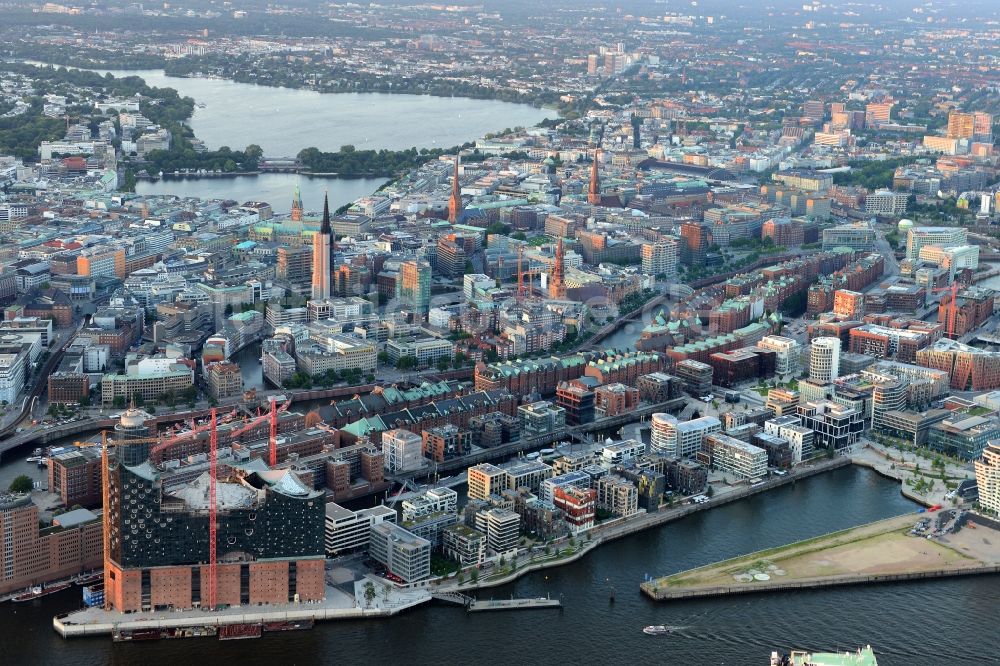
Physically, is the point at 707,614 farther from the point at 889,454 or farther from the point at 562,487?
the point at 889,454

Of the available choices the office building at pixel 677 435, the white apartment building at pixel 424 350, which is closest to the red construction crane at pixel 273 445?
the office building at pixel 677 435

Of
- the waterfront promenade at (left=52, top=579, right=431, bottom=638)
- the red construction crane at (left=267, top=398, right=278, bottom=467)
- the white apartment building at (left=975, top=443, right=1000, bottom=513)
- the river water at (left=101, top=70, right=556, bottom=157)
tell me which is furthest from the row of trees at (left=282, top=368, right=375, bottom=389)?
the river water at (left=101, top=70, right=556, bottom=157)

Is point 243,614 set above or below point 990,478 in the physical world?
below

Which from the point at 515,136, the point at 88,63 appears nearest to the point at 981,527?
the point at 515,136

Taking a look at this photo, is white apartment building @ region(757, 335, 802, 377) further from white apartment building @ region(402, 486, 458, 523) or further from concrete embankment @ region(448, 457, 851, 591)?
white apartment building @ region(402, 486, 458, 523)

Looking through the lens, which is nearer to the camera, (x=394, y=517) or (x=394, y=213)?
(x=394, y=517)

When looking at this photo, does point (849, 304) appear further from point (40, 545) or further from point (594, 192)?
point (40, 545)

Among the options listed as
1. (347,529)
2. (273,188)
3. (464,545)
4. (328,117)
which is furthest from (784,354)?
(328,117)
